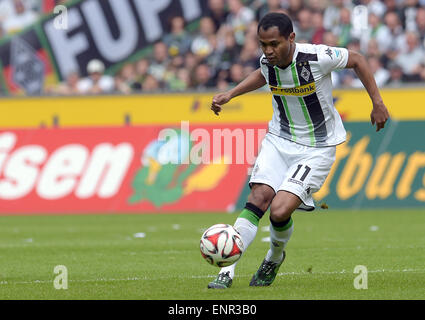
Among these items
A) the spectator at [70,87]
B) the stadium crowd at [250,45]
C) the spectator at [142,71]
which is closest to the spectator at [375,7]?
the stadium crowd at [250,45]

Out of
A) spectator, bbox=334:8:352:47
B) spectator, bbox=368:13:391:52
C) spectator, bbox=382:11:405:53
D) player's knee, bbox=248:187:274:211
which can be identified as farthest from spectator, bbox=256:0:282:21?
player's knee, bbox=248:187:274:211

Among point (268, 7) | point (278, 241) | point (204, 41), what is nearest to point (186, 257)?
point (278, 241)

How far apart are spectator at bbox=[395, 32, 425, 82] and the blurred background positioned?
25 mm

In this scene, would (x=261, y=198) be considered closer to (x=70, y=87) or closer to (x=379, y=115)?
(x=379, y=115)

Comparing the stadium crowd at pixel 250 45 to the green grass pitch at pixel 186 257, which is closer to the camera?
the green grass pitch at pixel 186 257

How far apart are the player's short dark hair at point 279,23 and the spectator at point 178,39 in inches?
589

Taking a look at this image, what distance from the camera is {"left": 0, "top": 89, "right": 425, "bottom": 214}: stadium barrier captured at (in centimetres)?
1881

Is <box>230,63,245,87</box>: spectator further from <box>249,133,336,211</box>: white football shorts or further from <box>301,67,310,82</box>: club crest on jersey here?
A: <box>301,67,310,82</box>: club crest on jersey

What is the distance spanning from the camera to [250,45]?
22500 mm

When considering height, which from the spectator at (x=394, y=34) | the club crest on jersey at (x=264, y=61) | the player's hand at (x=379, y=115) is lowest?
the spectator at (x=394, y=34)

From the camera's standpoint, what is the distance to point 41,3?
2594 centimetres

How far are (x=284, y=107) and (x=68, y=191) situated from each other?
1041 centimetres

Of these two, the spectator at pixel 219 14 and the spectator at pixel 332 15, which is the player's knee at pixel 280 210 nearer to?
the spectator at pixel 332 15

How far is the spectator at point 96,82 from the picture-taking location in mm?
23141
